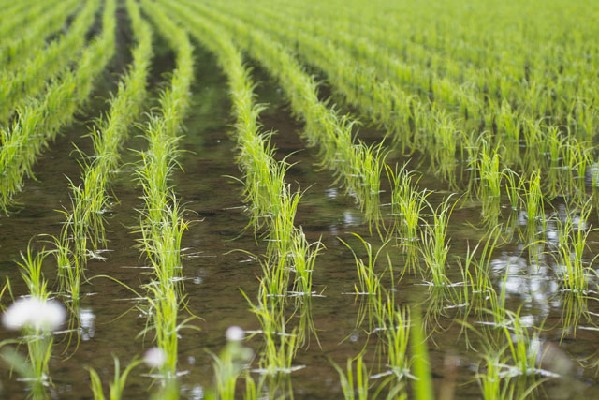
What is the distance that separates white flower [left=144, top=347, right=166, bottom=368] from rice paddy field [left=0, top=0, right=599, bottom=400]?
0.04 ft

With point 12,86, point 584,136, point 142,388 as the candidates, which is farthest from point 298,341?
point 12,86

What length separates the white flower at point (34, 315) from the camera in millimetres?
3336

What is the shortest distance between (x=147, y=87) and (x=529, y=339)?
23.4 feet

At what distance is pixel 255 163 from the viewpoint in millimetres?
5531

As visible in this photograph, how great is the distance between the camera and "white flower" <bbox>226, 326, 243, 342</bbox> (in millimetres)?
3234

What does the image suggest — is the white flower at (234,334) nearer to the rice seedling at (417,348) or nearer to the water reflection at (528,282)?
the rice seedling at (417,348)

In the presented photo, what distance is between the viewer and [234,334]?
328cm

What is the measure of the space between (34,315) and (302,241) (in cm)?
134

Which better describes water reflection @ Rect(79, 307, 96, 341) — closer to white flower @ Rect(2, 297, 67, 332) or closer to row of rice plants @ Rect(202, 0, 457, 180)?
white flower @ Rect(2, 297, 67, 332)

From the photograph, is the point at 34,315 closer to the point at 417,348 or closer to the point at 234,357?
the point at 234,357

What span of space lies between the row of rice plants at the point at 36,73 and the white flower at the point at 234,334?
3.75m

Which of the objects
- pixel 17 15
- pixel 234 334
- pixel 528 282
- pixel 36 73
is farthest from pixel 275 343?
pixel 17 15

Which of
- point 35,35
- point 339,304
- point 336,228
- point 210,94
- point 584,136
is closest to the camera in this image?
point 339,304

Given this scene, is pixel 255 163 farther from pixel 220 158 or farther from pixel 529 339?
pixel 529 339
